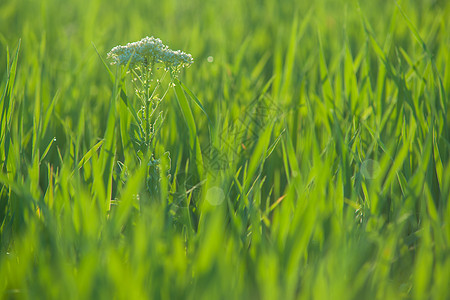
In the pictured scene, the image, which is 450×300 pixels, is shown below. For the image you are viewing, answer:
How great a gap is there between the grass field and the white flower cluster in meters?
0.04

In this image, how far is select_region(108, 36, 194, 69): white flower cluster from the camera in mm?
1147

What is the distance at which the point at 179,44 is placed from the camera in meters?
2.52

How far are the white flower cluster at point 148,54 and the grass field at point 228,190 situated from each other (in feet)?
0.14

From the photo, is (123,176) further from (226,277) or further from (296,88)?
(296,88)

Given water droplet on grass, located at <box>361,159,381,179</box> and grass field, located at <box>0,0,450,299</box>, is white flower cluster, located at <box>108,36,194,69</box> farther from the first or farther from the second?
water droplet on grass, located at <box>361,159,381,179</box>

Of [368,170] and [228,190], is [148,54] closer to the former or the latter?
[228,190]

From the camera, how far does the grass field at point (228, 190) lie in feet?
2.55

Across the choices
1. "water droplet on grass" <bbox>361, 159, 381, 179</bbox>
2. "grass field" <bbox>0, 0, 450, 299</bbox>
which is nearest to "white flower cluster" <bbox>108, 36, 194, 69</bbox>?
"grass field" <bbox>0, 0, 450, 299</bbox>

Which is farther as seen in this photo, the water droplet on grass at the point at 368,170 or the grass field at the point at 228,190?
the water droplet on grass at the point at 368,170

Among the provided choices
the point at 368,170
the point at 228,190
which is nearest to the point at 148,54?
the point at 228,190

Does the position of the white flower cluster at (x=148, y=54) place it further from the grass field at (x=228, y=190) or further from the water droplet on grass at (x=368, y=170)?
the water droplet on grass at (x=368, y=170)

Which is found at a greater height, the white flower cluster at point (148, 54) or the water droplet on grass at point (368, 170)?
the white flower cluster at point (148, 54)

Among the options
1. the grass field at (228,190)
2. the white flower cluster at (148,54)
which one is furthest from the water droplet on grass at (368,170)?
the white flower cluster at (148,54)

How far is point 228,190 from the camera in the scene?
113cm
